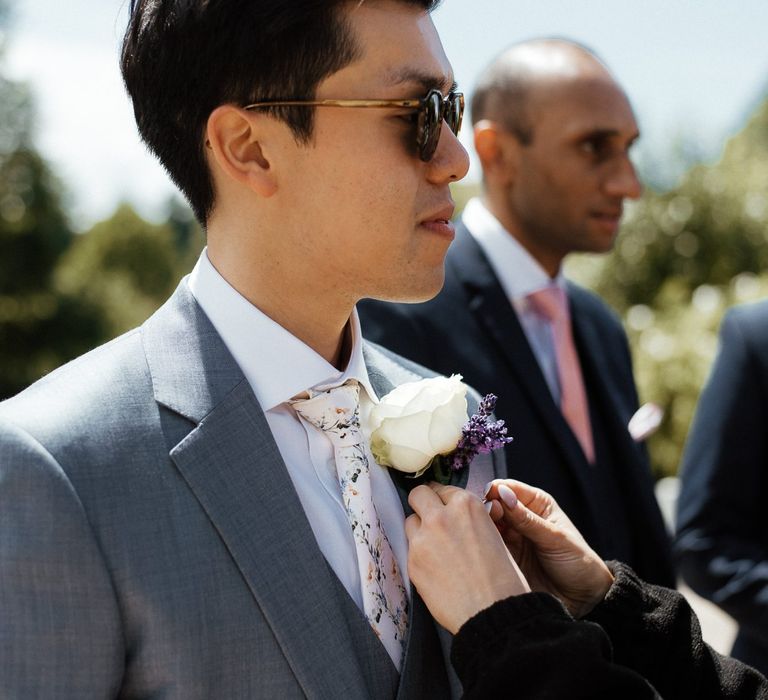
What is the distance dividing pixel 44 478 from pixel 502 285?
7.90 feet

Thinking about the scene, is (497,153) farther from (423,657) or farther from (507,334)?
(423,657)

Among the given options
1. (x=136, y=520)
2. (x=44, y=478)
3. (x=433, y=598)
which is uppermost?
(x=44, y=478)

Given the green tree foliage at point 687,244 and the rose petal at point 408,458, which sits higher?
the rose petal at point 408,458

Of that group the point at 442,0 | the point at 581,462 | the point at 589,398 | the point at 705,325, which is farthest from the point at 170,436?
the point at 705,325

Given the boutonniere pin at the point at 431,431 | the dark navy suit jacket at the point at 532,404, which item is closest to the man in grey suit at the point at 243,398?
the boutonniere pin at the point at 431,431

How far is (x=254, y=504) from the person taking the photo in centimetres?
182

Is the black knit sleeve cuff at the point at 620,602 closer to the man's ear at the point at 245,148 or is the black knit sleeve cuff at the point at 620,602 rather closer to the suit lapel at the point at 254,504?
the suit lapel at the point at 254,504

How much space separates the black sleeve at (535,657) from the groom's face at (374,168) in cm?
73

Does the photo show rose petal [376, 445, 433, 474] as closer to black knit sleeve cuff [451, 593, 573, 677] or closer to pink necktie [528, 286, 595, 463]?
black knit sleeve cuff [451, 593, 573, 677]

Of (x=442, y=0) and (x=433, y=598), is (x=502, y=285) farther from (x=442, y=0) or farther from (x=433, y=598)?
(x=433, y=598)

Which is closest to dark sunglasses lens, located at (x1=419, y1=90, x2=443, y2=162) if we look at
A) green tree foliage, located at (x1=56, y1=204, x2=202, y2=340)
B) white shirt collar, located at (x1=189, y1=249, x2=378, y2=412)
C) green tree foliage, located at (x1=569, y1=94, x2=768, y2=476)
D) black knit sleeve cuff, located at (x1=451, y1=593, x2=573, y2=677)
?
white shirt collar, located at (x1=189, y1=249, x2=378, y2=412)

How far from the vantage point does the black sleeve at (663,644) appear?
2.10 m

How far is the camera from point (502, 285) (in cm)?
376

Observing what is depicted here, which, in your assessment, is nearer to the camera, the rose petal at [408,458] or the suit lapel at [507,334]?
the rose petal at [408,458]
